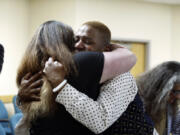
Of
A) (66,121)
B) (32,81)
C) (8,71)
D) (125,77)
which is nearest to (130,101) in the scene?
(125,77)

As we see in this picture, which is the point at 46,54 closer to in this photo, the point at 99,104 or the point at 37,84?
the point at 37,84

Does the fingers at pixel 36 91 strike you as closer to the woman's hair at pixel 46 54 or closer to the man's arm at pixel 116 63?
the woman's hair at pixel 46 54

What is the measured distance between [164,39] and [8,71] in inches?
142

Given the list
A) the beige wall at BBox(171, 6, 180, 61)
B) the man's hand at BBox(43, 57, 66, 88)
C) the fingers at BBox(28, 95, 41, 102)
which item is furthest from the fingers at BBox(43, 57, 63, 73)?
the beige wall at BBox(171, 6, 180, 61)

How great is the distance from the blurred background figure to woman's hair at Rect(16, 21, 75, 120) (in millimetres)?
886

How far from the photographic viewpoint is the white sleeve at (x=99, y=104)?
1.17m

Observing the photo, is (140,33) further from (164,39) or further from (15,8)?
(15,8)

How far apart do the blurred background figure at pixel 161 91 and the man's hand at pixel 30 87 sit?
944 mm

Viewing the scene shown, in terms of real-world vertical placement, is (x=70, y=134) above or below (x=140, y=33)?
above

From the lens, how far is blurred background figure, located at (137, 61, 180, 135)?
202 cm

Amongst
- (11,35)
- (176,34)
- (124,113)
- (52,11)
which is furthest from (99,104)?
(176,34)

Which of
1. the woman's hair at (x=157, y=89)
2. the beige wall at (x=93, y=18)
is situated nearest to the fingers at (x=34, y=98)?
the woman's hair at (x=157, y=89)

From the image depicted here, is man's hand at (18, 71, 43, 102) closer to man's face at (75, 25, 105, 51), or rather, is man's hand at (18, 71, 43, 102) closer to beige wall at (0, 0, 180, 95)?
man's face at (75, 25, 105, 51)

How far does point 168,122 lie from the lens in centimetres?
212
